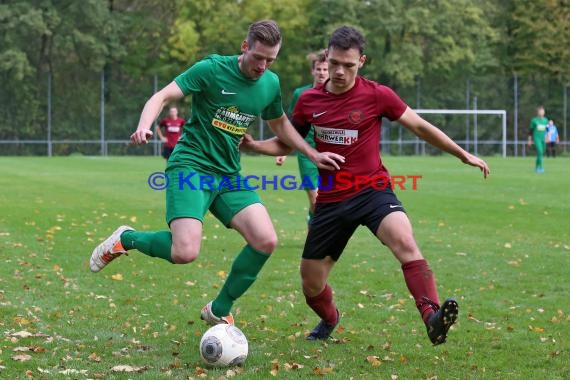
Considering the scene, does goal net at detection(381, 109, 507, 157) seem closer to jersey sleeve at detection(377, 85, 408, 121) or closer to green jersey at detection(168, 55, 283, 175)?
green jersey at detection(168, 55, 283, 175)

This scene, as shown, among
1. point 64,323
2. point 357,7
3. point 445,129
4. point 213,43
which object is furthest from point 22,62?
point 64,323

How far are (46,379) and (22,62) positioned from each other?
4363 centimetres

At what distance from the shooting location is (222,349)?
221 inches

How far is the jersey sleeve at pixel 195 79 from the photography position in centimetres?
648

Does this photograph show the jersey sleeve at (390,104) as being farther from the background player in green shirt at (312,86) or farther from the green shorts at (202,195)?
the background player in green shirt at (312,86)

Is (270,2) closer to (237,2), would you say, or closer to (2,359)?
(237,2)

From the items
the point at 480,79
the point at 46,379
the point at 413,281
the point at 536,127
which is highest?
the point at 480,79

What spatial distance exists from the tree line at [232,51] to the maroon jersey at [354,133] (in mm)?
41345

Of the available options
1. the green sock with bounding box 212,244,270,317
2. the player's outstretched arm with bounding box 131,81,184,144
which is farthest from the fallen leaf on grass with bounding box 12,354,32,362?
the player's outstretched arm with bounding box 131,81,184,144

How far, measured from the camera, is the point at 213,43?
50781mm

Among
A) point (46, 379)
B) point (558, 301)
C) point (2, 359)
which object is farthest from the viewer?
point (558, 301)

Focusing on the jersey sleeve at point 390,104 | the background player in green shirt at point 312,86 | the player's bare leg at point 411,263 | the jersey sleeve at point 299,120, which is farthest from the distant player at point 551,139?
the player's bare leg at point 411,263

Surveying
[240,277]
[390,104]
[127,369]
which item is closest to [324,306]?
[240,277]

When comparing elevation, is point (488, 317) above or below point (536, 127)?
below
